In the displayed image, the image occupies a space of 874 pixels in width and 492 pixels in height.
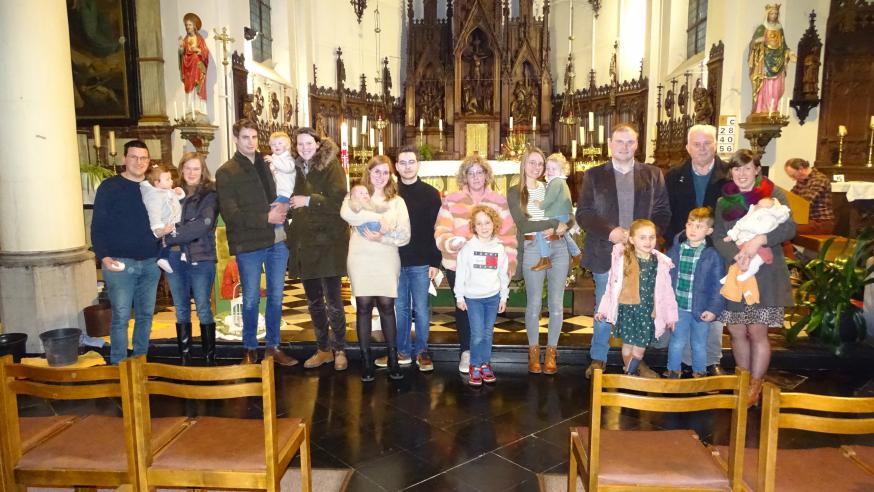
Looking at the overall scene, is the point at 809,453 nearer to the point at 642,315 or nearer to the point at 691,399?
the point at 691,399

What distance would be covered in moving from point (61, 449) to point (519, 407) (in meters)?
2.24

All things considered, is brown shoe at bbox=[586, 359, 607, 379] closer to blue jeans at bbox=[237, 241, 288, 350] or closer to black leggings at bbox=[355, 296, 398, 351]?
black leggings at bbox=[355, 296, 398, 351]

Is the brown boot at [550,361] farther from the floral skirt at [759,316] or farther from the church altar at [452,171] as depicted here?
the church altar at [452,171]

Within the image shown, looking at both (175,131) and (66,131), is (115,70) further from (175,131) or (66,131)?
(66,131)

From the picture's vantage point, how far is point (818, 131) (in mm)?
7445

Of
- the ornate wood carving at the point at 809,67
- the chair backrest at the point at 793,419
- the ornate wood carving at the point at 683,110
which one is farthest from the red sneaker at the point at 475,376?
the ornate wood carving at the point at 809,67

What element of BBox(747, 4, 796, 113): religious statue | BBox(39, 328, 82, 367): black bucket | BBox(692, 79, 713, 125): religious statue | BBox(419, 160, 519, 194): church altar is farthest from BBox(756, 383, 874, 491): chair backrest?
BBox(692, 79, 713, 125): religious statue

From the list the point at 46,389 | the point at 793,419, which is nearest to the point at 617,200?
the point at 793,419

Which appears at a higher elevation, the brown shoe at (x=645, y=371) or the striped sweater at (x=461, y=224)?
the striped sweater at (x=461, y=224)

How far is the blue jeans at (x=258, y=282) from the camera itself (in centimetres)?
390

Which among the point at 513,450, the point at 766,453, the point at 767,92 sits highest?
the point at 767,92

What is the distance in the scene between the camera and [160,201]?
12.1 feet

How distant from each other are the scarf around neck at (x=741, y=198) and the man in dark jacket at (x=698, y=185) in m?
0.23

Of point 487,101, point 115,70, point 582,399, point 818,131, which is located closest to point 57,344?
point 582,399
